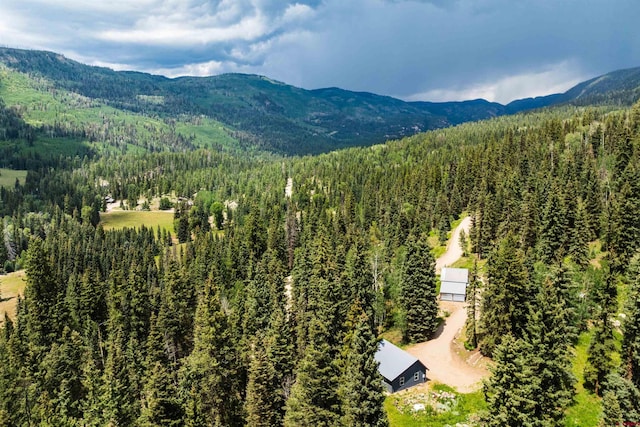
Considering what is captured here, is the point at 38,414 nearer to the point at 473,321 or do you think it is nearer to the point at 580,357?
the point at 473,321

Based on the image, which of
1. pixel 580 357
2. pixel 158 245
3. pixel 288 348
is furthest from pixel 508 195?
pixel 158 245

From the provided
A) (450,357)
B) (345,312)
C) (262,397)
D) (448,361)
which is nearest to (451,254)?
(450,357)

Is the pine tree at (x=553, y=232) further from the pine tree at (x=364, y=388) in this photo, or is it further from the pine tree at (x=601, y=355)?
the pine tree at (x=364, y=388)

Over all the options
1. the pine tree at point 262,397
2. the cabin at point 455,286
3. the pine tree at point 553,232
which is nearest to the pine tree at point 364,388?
the pine tree at point 262,397

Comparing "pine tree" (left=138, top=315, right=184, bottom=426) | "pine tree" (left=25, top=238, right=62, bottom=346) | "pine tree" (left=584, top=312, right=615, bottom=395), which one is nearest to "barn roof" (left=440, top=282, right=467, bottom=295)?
"pine tree" (left=584, top=312, right=615, bottom=395)

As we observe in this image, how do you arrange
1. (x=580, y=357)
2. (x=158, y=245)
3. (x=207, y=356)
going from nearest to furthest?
(x=207, y=356)
(x=580, y=357)
(x=158, y=245)

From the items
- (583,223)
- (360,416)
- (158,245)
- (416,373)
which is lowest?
(158,245)

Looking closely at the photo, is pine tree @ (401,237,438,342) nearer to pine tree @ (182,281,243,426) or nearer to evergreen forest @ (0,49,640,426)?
evergreen forest @ (0,49,640,426)
